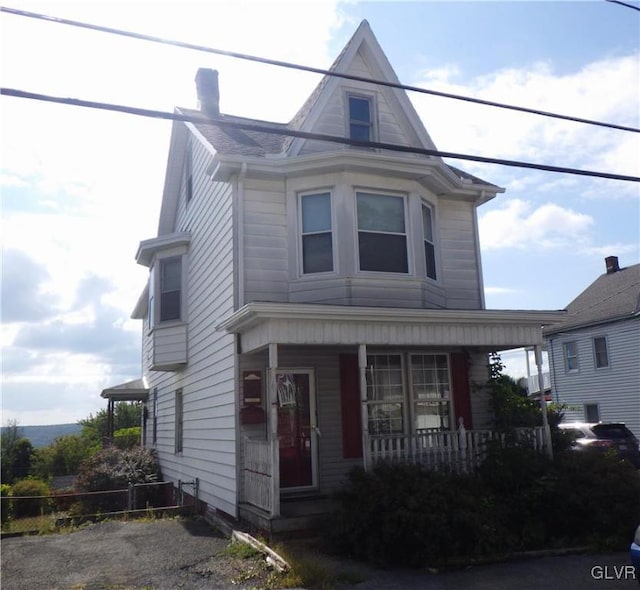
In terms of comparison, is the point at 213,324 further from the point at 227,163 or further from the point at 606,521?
the point at 606,521

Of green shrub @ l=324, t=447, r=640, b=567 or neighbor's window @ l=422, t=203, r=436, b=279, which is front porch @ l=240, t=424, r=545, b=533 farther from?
neighbor's window @ l=422, t=203, r=436, b=279

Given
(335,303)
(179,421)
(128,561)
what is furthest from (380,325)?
(179,421)

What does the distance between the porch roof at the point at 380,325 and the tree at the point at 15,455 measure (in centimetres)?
1972

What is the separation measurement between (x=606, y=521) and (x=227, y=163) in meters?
8.50

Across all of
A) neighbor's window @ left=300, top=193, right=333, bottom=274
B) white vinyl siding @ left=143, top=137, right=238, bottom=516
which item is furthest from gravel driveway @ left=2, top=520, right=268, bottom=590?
neighbor's window @ left=300, top=193, right=333, bottom=274

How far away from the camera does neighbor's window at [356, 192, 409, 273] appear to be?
12070mm

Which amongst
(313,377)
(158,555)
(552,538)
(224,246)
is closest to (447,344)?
(313,377)

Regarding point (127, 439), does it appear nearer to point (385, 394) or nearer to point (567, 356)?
point (385, 394)

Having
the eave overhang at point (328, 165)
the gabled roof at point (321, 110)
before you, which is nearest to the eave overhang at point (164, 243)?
Answer: the gabled roof at point (321, 110)

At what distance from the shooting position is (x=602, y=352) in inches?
1102

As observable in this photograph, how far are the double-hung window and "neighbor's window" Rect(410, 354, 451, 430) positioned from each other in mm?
19364

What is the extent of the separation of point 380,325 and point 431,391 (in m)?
2.87

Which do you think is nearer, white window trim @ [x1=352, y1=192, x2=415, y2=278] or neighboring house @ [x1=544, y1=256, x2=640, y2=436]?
white window trim @ [x1=352, y1=192, x2=415, y2=278]

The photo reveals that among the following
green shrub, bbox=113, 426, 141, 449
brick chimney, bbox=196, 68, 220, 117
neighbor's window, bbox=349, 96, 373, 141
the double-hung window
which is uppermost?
brick chimney, bbox=196, 68, 220, 117
